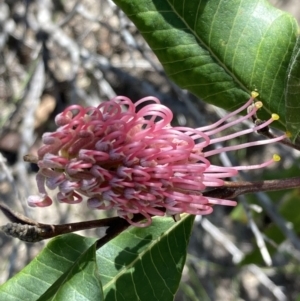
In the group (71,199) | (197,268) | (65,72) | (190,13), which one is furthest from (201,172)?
(65,72)

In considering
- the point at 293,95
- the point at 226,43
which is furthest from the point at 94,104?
the point at 293,95

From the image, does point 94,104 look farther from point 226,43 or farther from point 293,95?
point 293,95

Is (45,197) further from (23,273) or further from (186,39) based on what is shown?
(186,39)

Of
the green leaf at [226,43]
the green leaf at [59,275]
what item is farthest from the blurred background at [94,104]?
the green leaf at [59,275]

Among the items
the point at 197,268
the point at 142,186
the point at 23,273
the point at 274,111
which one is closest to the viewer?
the point at 142,186

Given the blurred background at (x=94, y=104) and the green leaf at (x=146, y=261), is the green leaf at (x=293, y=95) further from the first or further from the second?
the blurred background at (x=94, y=104)

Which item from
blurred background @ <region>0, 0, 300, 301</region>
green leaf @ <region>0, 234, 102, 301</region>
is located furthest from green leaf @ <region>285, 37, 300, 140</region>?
blurred background @ <region>0, 0, 300, 301</region>
